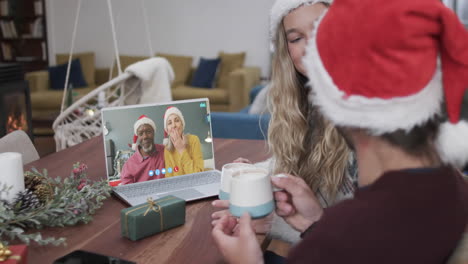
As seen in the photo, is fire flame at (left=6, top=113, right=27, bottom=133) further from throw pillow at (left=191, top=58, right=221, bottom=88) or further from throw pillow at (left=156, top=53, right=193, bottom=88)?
throw pillow at (left=156, top=53, right=193, bottom=88)

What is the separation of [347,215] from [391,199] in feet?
0.23

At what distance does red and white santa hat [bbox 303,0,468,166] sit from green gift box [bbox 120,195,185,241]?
53cm

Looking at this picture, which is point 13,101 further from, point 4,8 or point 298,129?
point 4,8

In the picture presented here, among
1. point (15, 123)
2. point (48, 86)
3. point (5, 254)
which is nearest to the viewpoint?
point (5, 254)

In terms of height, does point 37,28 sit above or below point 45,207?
above

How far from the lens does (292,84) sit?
1.60m

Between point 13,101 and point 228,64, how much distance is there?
3.20m

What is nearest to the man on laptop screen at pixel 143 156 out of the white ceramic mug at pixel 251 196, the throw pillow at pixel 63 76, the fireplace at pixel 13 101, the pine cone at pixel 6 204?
the pine cone at pixel 6 204

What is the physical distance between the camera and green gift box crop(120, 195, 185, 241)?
108 centimetres

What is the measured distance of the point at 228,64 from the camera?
628 cm

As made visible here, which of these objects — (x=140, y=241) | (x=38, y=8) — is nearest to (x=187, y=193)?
(x=140, y=241)

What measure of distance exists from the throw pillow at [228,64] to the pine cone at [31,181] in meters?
5.00

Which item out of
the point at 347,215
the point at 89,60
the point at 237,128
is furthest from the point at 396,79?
the point at 89,60

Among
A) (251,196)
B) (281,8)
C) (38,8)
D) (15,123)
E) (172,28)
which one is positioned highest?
(38,8)
